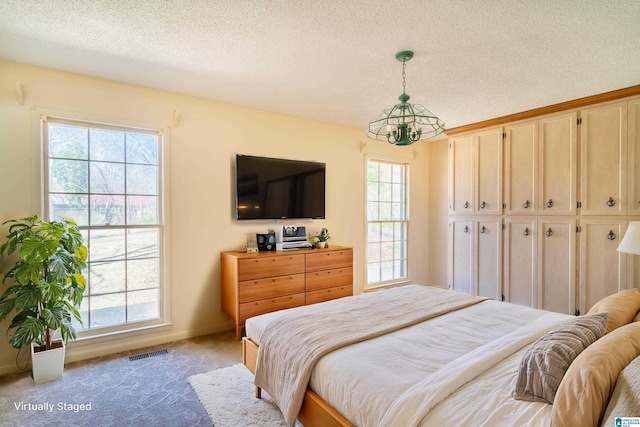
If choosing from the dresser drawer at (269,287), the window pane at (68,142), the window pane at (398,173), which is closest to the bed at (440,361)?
the dresser drawer at (269,287)

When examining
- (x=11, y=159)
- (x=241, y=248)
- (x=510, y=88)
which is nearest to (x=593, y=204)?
(x=510, y=88)

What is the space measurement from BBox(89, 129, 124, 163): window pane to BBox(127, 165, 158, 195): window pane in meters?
0.15

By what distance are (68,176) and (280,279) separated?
2159 mm

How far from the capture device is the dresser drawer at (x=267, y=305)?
313 cm

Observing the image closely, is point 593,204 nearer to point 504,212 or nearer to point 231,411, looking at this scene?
point 504,212

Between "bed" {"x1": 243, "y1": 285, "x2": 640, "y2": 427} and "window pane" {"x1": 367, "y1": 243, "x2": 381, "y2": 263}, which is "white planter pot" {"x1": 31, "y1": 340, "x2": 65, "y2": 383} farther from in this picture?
"window pane" {"x1": 367, "y1": 243, "x2": 381, "y2": 263}

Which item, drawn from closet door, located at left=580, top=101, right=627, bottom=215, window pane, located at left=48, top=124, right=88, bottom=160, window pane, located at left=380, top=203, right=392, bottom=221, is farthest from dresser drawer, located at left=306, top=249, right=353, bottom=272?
closet door, located at left=580, top=101, right=627, bottom=215

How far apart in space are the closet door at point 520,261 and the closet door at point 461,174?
1.99 feet

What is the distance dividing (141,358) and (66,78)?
2.55m

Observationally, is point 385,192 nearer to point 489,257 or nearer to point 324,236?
point 324,236

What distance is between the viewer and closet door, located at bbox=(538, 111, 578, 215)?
342 centimetres

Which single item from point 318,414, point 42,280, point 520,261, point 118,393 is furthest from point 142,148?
point 520,261

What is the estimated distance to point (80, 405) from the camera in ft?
7.00

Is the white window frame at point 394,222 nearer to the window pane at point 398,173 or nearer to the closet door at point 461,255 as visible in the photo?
the window pane at point 398,173
